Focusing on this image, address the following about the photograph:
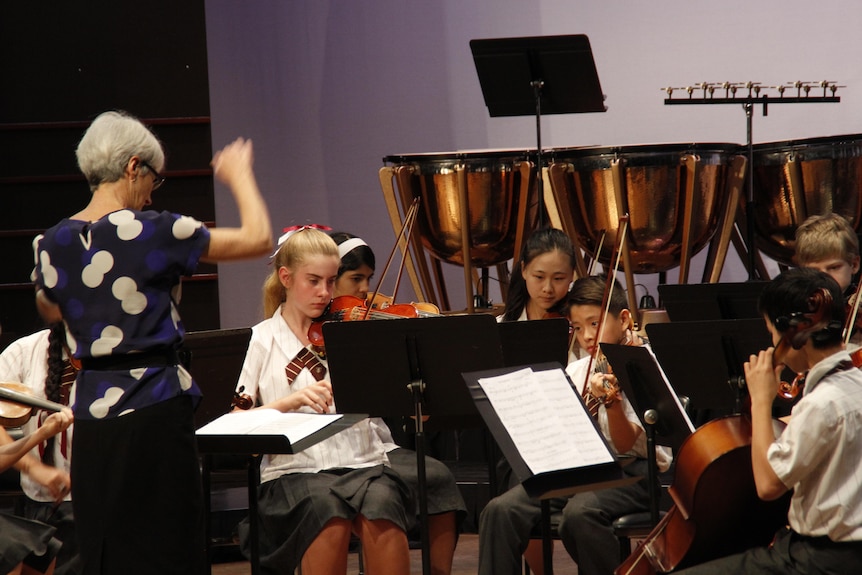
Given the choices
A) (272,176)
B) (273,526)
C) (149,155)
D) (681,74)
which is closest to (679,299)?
(273,526)

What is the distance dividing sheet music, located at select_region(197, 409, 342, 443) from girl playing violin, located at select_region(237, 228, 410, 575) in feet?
0.62

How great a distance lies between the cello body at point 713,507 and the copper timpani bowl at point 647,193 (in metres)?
1.91

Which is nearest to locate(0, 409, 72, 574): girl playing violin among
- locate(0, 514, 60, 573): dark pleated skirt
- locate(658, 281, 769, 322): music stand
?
locate(0, 514, 60, 573): dark pleated skirt

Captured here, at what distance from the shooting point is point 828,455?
238 centimetres

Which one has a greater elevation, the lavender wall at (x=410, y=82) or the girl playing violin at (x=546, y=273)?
the lavender wall at (x=410, y=82)

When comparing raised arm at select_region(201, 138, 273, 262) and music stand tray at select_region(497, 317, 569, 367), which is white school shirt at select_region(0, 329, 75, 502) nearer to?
raised arm at select_region(201, 138, 273, 262)

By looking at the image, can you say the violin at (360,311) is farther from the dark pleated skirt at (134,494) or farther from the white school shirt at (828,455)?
the white school shirt at (828,455)

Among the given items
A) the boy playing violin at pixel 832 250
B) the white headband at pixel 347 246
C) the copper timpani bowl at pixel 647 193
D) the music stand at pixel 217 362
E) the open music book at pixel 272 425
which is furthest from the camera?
the copper timpani bowl at pixel 647 193

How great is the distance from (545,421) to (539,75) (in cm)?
230

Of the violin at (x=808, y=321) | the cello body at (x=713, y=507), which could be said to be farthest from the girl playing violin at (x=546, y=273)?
the violin at (x=808, y=321)

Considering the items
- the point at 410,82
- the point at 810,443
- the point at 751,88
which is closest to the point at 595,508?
the point at 810,443

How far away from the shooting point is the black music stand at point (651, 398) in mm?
2830

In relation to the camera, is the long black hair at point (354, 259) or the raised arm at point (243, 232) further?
the long black hair at point (354, 259)

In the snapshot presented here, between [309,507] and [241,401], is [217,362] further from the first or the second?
[309,507]
